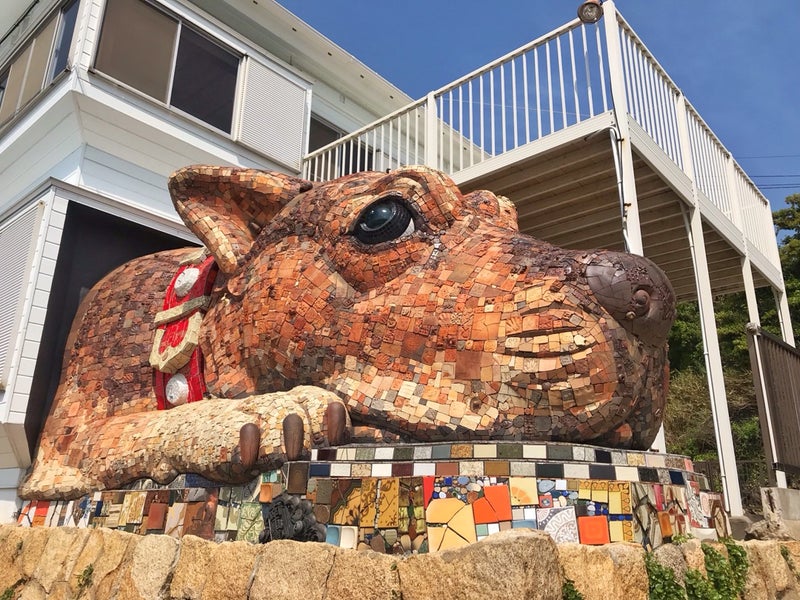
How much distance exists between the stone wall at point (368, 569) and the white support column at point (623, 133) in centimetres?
299

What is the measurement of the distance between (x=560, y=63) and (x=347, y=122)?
4.15m

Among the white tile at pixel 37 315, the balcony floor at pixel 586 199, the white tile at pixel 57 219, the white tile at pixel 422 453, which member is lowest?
the white tile at pixel 422 453

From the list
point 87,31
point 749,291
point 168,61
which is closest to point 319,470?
point 87,31

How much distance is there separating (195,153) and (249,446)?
4.49 meters

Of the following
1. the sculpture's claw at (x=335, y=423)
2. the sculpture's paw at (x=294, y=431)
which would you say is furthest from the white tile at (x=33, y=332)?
the sculpture's claw at (x=335, y=423)

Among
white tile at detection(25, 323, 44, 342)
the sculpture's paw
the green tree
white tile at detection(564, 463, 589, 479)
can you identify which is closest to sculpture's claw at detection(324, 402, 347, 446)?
the sculpture's paw

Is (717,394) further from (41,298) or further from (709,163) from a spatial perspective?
(41,298)

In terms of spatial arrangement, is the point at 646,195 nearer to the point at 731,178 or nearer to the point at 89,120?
the point at 731,178

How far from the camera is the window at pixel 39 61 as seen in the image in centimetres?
640

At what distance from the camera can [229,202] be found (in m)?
3.16

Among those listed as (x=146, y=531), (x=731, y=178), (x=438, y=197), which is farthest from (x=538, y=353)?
(x=731, y=178)

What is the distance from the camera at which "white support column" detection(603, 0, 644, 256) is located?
5059 millimetres

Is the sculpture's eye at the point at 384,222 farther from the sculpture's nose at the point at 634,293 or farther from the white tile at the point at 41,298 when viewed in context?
the white tile at the point at 41,298

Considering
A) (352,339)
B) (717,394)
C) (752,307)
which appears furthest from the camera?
(752,307)
